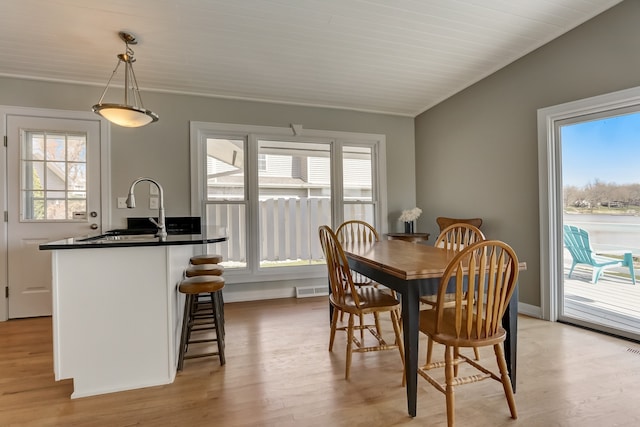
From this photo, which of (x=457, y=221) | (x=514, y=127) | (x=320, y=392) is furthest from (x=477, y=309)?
(x=514, y=127)

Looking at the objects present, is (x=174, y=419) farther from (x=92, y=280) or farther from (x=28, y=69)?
(x=28, y=69)

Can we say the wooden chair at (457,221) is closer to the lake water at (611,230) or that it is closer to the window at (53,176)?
the lake water at (611,230)

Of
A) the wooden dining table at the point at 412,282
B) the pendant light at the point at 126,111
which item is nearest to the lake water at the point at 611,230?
the wooden dining table at the point at 412,282

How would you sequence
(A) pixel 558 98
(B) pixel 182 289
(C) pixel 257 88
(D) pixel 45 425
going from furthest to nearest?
(C) pixel 257 88 → (A) pixel 558 98 → (B) pixel 182 289 → (D) pixel 45 425

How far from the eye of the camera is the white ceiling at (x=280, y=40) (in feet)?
7.49

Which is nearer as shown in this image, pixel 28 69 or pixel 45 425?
pixel 45 425

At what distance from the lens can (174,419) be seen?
160 cm

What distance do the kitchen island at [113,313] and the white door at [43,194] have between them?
1.75 metres

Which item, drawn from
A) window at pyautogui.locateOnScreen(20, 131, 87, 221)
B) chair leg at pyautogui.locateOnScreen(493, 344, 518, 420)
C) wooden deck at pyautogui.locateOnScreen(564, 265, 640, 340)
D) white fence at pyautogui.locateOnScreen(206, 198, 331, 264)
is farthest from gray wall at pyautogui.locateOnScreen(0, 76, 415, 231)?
chair leg at pyautogui.locateOnScreen(493, 344, 518, 420)

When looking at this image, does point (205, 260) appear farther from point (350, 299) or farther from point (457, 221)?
point (457, 221)

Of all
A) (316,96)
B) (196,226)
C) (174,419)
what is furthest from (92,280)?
(316,96)

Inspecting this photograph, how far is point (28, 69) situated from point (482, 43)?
13.6ft

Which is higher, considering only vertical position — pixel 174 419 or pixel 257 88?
pixel 257 88

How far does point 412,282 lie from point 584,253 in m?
2.22
